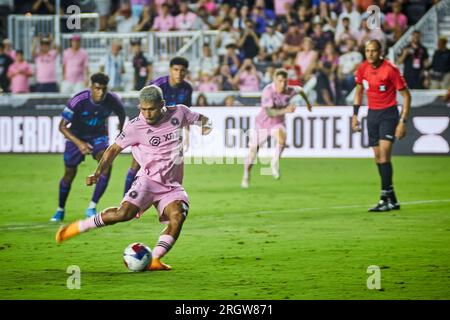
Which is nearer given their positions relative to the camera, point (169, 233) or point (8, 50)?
point (169, 233)

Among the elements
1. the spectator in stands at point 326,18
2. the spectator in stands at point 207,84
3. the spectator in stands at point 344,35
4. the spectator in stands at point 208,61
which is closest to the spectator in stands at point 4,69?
the spectator in stands at point 208,61

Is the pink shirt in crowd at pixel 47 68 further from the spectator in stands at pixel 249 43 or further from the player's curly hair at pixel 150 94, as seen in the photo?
the player's curly hair at pixel 150 94

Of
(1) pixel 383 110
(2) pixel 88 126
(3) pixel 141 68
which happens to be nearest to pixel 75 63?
(3) pixel 141 68

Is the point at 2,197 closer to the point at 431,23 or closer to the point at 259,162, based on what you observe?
the point at 259,162

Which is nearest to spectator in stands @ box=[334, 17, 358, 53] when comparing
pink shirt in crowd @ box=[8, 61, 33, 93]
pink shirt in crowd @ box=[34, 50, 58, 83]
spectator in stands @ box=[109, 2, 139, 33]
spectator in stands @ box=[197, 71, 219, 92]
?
spectator in stands @ box=[197, 71, 219, 92]

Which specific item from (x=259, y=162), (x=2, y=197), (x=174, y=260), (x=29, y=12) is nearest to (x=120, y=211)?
(x=174, y=260)

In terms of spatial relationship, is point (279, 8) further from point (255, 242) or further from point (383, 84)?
point (255, 242)

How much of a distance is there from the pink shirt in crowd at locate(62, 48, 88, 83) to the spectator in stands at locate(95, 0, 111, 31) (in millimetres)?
3112

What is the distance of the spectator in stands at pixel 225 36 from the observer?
28297mm

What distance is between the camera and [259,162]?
24.4 meters

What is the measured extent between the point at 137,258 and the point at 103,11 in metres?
21.2

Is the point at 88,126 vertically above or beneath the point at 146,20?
beneath

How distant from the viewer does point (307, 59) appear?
26.7m
